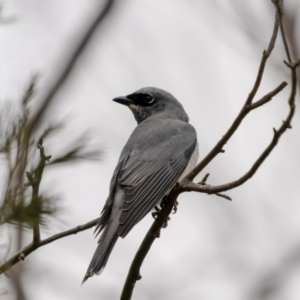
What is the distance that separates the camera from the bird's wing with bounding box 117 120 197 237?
5598 mm

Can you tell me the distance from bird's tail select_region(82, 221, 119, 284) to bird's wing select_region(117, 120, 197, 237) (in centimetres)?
8

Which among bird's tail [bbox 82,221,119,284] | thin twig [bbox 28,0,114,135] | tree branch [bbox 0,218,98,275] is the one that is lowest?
bird's tail [bbox 82,221,119,284]

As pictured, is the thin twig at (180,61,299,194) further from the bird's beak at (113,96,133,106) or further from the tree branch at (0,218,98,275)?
the bird's beak at (113,96,133,106)

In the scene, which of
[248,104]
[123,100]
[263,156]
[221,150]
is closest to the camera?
[263,156]

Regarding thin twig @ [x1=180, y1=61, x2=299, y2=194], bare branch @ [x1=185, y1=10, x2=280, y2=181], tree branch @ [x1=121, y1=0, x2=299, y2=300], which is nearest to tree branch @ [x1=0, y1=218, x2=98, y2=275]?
tree branch @ [x1=121, y1=0, x2=299, y2=300]

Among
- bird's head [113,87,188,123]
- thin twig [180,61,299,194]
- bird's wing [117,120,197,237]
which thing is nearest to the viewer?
thin twig [180,61,299,194]

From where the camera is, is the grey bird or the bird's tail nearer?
the bird's tail

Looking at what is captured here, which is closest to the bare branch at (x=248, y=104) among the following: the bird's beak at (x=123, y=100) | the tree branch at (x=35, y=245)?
the tree branch at (x=35, y=245)

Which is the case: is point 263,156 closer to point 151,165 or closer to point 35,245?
point 35,245

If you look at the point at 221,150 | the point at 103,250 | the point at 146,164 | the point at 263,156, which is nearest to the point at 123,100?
the point at 146,164

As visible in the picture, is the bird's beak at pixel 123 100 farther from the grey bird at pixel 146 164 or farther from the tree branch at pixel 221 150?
the tree branch at pixel 221 150

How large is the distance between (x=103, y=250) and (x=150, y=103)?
11.9 feet

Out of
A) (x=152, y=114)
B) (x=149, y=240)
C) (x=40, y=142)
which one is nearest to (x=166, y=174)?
(x=149, y=240)

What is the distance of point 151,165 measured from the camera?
647cm
